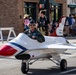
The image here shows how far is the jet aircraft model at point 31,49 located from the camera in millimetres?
10344

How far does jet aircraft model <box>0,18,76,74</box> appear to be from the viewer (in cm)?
1034

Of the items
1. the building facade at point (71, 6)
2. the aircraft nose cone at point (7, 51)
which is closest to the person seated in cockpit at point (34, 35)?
the aircraft nose cone at point (7, 51)

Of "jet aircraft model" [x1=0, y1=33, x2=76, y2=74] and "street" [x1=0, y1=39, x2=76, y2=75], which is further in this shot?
"street" [x1=0, y1=39, x2=76, y2=75]

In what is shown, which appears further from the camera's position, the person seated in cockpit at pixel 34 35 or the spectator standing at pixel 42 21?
the spectator standing at pixel 42 21

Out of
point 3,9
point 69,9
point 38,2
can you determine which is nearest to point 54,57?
point 3,9

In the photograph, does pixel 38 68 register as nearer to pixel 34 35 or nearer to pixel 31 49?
pixel 34 35

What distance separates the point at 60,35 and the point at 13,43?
2.70 metres

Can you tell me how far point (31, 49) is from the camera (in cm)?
1062

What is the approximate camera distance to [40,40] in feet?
36.4

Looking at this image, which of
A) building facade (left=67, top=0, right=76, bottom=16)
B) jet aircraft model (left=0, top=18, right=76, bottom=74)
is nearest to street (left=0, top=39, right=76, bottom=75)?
jet aircraft model (left=0, top=18, right=76, bottom=74)

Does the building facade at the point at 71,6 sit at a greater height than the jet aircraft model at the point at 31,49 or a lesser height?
lesser

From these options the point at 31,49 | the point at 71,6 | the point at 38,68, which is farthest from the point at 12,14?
the point at 31,49

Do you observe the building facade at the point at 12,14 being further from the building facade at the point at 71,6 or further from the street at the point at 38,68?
the street at the point at 38,68

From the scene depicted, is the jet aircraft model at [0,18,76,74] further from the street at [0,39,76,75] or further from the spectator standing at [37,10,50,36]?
the spectator standing at [37,10,50,36]
